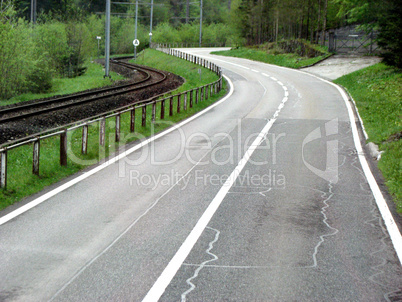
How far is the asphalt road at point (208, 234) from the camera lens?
6418 millimetres

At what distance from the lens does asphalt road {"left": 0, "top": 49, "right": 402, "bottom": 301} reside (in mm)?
6418

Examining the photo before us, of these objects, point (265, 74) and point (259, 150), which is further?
point (265, 74)

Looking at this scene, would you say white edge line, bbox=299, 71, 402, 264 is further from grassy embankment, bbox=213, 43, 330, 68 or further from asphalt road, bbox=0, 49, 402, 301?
grassy embankment, bbox=213, 43, 330, 68

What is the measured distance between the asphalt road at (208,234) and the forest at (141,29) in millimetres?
21534

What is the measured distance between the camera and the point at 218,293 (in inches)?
246

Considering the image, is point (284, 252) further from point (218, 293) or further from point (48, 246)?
point (48, 246)

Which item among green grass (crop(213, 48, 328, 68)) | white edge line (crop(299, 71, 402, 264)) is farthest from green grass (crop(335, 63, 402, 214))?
green grass (crop(213, 48, 328, 68))

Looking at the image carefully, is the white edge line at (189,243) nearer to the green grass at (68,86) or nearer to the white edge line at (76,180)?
the white edge line at (76,180)

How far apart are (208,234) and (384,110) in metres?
16.1

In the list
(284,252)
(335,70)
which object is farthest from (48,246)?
(335,70)

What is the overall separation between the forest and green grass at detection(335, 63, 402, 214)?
1.87 metres

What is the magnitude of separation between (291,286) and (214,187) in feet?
16.1

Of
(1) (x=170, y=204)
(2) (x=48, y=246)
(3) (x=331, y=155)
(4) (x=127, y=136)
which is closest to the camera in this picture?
(2) (x=48, y=246)

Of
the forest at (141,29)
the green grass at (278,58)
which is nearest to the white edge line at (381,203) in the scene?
the forest at (141,29)
